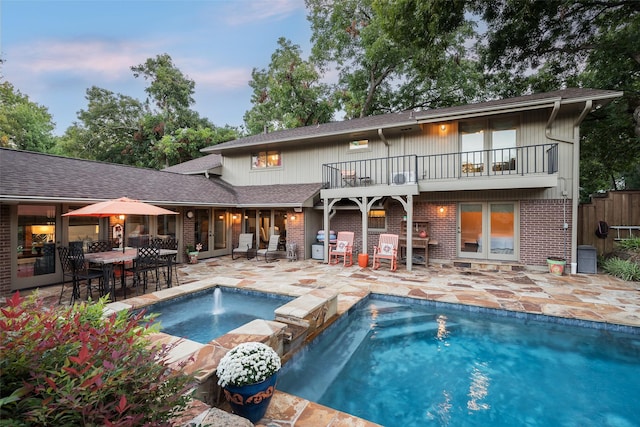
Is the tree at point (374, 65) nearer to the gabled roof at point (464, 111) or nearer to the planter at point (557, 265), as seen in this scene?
the gabled roof at point (464, 111)

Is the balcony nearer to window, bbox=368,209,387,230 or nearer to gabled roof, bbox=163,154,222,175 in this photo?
window, bbox=368,209,387,230

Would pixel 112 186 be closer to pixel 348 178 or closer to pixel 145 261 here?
pixel 145 261

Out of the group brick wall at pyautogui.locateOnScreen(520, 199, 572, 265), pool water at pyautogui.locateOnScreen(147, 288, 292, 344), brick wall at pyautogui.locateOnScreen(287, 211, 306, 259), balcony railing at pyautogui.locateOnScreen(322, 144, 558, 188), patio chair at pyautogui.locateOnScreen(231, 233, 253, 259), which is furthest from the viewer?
patio chair at pyautogui.locateOnScreen(231, 233, 253, 259)

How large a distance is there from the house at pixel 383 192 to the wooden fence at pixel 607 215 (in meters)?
1.65

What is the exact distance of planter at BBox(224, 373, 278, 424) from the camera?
264 centimetres

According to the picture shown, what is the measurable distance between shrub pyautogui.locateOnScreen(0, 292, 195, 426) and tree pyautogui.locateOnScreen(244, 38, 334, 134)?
20.8 meters

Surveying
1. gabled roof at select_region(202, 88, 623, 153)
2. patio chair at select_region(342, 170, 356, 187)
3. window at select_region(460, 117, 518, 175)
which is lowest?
patio chair at select_region(342, 170, 356, 187)

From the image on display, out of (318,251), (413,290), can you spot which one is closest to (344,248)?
(318,251)

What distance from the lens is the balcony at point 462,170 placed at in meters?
8.62

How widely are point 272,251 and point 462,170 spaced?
7.89 metres

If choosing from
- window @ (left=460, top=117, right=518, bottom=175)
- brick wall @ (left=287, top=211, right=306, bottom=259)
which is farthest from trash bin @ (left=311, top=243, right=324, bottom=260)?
window @ (left=460, top=117, right=518, bottom=175)

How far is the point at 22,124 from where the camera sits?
2441cm

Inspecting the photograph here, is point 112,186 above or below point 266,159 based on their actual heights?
below

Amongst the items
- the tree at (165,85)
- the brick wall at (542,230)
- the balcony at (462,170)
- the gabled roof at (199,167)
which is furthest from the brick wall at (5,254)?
the tree at (165,85)
